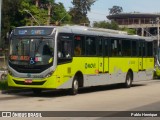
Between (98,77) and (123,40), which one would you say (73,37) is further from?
(123,40)

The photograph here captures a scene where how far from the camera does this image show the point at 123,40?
27.0 m

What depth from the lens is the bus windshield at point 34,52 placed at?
2034 centimetres

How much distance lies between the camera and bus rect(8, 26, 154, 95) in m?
20.3

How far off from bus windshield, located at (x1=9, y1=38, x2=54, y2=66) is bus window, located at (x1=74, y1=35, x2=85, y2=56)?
5.73 ft

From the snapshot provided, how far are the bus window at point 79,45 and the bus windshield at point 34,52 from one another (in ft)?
5.73

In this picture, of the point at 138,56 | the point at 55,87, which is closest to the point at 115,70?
the point at 138,56

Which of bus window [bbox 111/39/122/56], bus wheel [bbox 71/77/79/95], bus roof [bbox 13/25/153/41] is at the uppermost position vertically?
bus roof [bbox 13/25/153/41]

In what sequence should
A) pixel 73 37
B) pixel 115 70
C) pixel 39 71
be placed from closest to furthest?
pixel 39 71
pixel 73 37
pixel 115 70

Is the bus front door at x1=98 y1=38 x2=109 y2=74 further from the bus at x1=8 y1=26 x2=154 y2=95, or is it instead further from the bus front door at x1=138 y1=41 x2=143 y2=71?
the bus front door at x1=138 y1=41 x2=143 y2=71

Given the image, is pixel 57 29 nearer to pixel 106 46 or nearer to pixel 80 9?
pixel 106 46

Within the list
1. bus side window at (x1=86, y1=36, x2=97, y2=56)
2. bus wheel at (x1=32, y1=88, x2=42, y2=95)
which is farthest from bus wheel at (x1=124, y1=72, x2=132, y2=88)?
bus wheel at (x1=32, y1=88, x2=42, y2=95)

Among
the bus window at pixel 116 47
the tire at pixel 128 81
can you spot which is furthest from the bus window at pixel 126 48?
the tire at pixel 128 81

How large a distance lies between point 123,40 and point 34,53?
7.89 m

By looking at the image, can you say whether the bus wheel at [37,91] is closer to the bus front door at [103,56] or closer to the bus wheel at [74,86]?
the bus wheel at [74,86]
